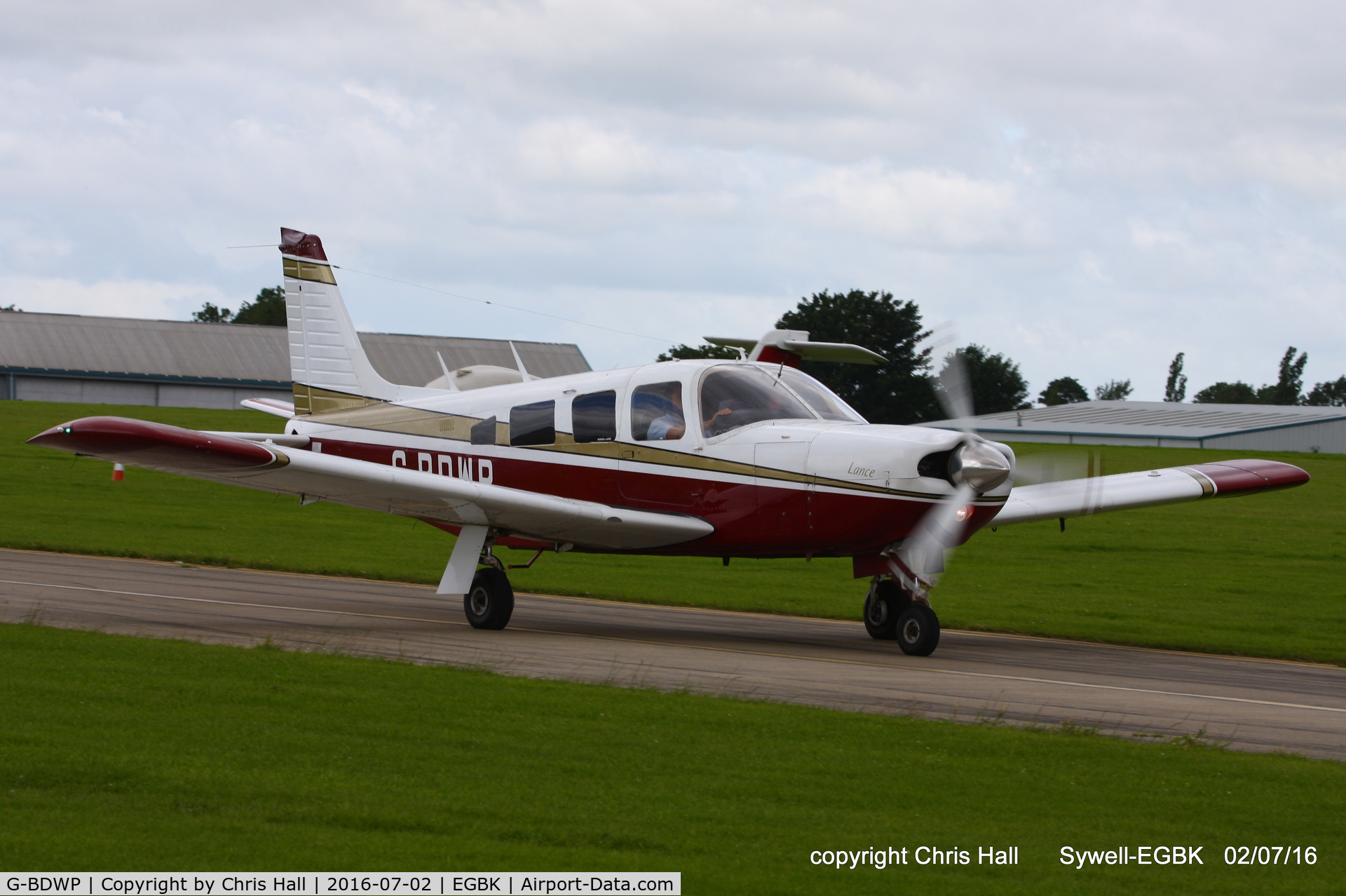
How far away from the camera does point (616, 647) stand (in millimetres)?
12953

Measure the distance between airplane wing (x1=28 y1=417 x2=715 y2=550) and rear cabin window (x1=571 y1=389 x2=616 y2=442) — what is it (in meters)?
0.77

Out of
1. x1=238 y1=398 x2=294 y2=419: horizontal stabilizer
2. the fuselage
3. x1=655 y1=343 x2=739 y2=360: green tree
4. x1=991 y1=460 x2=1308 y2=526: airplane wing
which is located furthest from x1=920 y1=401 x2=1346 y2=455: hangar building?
the fuselage

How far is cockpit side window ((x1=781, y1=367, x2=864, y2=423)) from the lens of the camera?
13.7m

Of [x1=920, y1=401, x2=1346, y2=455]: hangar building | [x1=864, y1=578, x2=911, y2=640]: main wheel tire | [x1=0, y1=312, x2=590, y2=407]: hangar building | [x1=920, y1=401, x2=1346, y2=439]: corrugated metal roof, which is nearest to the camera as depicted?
[x1=864, y1=578, x2=911, y2=640]: main wheel tire

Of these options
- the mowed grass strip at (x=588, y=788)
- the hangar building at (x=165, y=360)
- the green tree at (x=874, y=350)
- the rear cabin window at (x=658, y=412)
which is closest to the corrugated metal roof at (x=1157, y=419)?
the green tree at (x=874, y=350)

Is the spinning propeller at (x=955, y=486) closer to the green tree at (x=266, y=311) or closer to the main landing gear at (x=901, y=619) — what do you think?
the main landing gear at (x=901, y=619)

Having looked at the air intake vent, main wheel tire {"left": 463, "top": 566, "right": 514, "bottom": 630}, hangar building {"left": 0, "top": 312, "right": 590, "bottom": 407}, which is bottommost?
main wheel tire {"left": 463, "top": 566, "right": 514, "bottom": 630}

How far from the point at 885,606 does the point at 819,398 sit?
2.36m

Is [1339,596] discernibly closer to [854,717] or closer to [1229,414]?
[854,717]

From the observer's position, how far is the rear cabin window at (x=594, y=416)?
14414 mm

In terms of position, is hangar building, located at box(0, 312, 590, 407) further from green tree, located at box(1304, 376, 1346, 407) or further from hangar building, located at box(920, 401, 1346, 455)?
green tree, located at box(1304, 376, 1346, 407)

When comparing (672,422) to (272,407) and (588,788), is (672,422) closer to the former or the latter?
(588,788)
